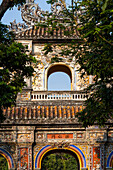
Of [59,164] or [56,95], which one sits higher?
[59,164]

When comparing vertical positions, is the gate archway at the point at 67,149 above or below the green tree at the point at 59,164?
below

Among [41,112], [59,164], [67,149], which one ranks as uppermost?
[59,164]

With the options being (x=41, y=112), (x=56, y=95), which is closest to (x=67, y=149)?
(x=41, y=112)

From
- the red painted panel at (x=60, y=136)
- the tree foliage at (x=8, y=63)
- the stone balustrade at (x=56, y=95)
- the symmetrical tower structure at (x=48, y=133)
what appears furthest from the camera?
the stone balustrade at (x=56, y=95)

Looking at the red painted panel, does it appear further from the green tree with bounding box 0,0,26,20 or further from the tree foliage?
the green tree with bounding box 0,0,26,20

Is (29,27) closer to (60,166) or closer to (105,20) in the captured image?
(105,20)

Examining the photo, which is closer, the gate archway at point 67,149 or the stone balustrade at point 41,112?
the stone balustrade at point 41,112

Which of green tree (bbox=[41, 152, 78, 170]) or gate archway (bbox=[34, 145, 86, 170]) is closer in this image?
gate archway (bbox=[34, 145, 86, 170])

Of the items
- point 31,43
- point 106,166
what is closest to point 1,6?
point 31,43

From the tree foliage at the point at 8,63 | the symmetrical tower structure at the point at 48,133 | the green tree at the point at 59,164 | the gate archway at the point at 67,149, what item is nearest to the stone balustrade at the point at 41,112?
the symmetrical tower structure at the point at 48,133

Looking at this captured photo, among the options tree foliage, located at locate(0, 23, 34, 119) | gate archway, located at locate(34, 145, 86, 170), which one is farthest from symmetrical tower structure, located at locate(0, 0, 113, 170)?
tree foliage, located at locate(0, 23, 34, 119)

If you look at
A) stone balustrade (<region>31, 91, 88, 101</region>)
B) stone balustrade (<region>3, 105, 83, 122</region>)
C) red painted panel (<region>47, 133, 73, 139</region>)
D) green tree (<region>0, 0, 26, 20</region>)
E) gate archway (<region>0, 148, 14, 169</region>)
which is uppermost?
green tree (<region>0, 0, 26, 20</region>)

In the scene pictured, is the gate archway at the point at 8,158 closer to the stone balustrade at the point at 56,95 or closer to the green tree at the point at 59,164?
the stone balustrade at the point at 56,95

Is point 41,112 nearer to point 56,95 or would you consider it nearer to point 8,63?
→ point 56,95
